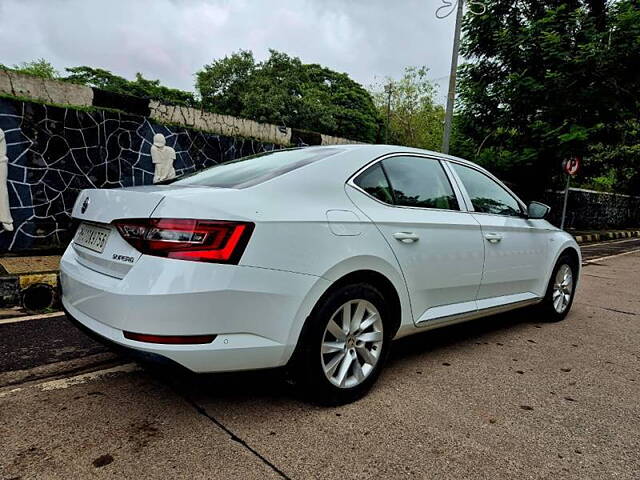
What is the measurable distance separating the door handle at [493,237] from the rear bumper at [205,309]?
1.63 m

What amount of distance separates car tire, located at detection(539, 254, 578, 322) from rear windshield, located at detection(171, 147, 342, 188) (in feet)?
8.78

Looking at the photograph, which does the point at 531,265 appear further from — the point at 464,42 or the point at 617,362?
the point at 464,42

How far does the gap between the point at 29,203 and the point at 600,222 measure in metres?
21.3

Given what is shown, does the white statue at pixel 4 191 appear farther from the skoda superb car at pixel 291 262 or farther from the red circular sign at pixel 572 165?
the red circular sign at pixel 572 165

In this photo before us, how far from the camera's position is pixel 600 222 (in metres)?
19.6

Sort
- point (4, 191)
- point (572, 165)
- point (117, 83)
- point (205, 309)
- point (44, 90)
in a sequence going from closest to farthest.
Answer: point (205, 309), point (4, 191), point (44, 90), point (572, 165), point (117, 83)

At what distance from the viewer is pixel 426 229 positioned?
269cm

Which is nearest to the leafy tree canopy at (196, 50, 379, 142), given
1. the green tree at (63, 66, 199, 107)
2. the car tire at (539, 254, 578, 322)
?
the green tree at (63, 66, 199, 107)

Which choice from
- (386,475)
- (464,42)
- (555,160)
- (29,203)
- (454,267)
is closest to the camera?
(386,475)

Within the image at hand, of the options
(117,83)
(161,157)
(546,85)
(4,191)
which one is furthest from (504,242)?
(117,83)

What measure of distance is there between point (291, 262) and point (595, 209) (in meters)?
20.7

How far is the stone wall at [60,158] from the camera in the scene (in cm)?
579

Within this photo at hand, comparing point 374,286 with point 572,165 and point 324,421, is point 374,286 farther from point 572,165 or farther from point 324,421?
point 572,165

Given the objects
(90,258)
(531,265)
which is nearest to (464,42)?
(531,265)
